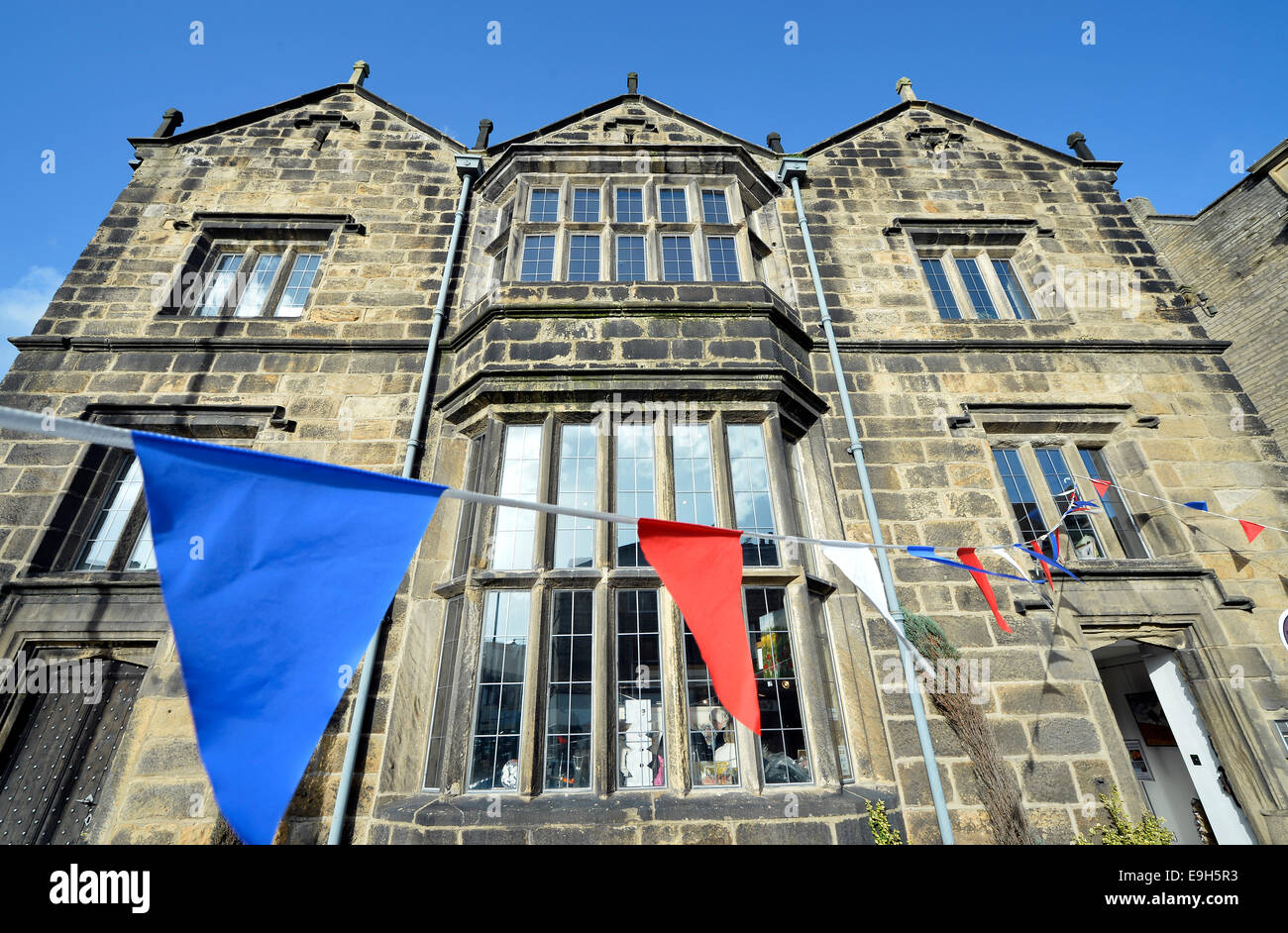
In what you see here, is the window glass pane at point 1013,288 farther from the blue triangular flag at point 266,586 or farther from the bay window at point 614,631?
the blue triangular flag at point 266,586

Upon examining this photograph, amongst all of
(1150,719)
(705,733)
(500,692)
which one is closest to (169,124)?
(500,692)

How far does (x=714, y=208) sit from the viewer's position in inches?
295

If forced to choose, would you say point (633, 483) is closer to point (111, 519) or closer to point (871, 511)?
point (871, 511)

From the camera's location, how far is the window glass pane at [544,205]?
7.32m

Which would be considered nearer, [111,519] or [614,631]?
[614,631]

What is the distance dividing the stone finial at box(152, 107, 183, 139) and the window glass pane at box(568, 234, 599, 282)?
6542 mm

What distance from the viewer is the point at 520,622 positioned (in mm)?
4797

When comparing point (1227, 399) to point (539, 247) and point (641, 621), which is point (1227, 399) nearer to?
point (641, 621)

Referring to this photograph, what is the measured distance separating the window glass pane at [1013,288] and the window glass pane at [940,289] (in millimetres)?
812

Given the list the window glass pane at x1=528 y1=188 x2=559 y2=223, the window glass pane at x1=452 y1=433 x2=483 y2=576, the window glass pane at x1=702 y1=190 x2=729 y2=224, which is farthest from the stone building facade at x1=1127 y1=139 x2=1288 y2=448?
the window glass pane at x1=452 y1=433 x2=483 y2=576

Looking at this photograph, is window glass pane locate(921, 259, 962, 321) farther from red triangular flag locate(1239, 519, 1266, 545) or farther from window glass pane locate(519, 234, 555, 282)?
window glass pane locate(519, 234, 555, 282)

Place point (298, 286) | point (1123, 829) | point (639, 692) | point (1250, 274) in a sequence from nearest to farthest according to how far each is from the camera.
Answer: point (1123, 829) < point (639, 692) < point (298, 286) < point (1250, 274)

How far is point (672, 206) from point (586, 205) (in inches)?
46.3

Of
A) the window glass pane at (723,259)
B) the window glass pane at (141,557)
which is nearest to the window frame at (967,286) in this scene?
the window glass pane at (723,259)
